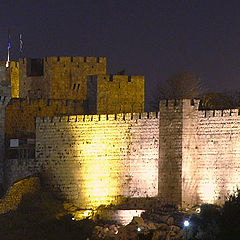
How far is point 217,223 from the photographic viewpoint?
152ft

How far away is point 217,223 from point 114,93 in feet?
51.4

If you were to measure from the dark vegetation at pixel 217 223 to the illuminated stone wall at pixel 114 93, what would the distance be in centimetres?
1403

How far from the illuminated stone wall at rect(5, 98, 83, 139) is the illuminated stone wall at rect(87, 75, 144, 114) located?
3.36 ft

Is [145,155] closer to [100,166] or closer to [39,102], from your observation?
[100,166]

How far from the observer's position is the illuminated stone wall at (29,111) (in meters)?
60.1

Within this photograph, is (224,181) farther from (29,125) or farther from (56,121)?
(29,125)

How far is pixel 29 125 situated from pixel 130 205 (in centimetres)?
1008

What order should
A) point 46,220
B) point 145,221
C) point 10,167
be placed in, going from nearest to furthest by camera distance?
1. point 145,221
2. point 46,220
3. point 10,167

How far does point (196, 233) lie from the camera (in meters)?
46.4

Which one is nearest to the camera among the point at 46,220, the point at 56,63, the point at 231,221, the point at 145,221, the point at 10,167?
the point at 231,221

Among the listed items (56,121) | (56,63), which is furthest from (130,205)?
(56,63)

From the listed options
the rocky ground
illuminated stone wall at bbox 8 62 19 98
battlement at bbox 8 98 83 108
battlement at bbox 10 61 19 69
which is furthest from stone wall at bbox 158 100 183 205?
battlement at bbox 10 61 19 69

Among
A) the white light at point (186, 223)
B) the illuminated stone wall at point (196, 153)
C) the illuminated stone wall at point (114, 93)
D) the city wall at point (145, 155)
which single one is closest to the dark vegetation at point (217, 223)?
the white light at point (186, 223)

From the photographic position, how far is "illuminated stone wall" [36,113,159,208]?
52125 millimetres
